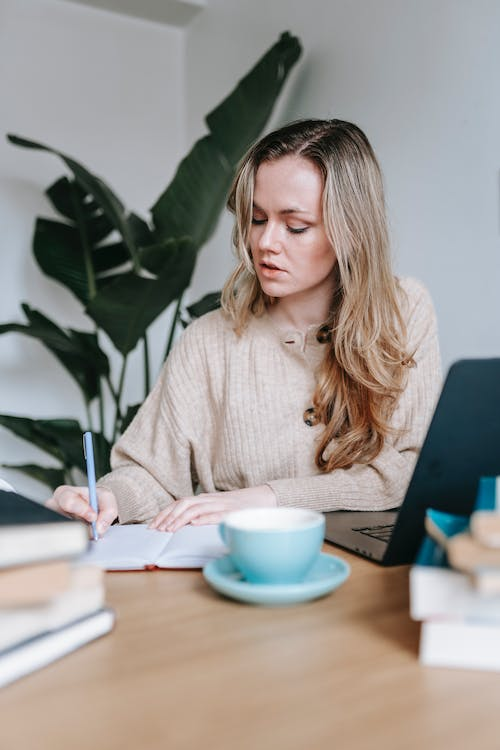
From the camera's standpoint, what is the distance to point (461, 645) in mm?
550

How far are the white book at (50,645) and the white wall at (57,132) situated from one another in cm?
243

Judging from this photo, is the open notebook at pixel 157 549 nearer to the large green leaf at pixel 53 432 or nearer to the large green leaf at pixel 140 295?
the large green leaf at pixel 140 295

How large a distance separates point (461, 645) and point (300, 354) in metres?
0.97

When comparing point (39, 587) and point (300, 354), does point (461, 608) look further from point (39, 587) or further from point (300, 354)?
point (300, 354)

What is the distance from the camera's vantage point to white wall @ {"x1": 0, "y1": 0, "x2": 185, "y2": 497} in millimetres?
2873

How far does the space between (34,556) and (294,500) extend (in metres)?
0.67

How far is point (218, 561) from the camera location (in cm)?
76

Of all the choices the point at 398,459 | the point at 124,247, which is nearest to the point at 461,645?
the point at 398,459

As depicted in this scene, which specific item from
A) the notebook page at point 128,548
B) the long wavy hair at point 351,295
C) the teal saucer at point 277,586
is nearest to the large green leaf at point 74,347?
the long wavy hair at point 351,295

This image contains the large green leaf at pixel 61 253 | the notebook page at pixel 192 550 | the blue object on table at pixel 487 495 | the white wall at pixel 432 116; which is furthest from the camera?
the large green leaf at pixel 61 253

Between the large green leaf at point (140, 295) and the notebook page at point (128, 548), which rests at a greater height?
the large green leaf at point (140, 295)

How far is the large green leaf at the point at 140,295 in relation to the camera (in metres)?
2.11

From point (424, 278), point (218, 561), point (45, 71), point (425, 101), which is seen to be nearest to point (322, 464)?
point (218, 561)

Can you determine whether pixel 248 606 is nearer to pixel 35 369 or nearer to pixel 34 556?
pixel 34 556
